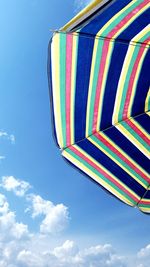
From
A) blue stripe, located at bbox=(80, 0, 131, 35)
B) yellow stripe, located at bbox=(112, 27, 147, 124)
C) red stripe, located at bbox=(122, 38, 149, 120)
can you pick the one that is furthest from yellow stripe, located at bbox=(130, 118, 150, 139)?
blue stripe, located at bbox=(80, 0, 131, 35)

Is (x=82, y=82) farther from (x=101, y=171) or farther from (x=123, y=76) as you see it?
(x=101, y=171)

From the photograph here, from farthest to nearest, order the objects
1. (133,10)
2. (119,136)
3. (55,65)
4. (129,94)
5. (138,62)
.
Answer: (119,136) → (129,94) → (138,62) → (55,65) → (133,10)

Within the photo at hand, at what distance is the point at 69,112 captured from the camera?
3.79 meters

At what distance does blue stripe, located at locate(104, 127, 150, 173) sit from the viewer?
13.8ft

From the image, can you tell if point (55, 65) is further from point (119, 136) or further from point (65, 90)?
point (119, 136)

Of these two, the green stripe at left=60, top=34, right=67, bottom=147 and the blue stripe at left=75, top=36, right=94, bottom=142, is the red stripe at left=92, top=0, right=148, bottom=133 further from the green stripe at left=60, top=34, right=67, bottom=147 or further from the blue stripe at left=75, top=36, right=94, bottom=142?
the green stripe at left=60, top=34, right=67, bottom=147

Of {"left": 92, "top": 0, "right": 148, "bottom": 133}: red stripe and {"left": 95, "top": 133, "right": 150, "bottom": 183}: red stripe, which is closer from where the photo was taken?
{"left": 92, "top": 0, "right": 148, "bottom": 133}: red stripe

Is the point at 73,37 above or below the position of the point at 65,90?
above

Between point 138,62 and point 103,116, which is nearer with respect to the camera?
point 138,62

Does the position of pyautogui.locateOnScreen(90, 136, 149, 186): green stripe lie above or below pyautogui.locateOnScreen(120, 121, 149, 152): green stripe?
below

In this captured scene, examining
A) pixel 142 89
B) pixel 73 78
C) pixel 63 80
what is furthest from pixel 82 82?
pixel 142 89

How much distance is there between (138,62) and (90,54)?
0.60 m

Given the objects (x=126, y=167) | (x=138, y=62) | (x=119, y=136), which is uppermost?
(x=138, y=62)

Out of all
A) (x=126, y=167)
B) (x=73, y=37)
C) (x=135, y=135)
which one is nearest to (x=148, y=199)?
(x=126, y=167)
